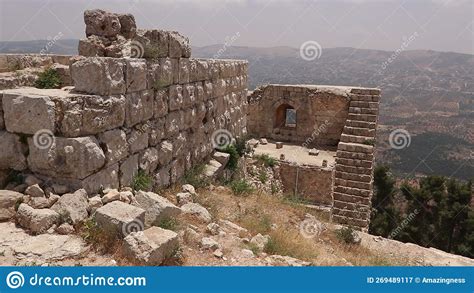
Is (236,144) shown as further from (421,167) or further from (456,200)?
(421,167)

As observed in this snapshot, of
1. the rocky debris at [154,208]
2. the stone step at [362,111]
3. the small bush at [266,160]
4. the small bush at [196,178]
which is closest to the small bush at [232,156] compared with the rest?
the small bush at [196,178]

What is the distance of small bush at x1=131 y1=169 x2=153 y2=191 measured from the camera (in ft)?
20.2

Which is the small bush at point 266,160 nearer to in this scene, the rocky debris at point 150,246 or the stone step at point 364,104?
the stone step at point 364,104

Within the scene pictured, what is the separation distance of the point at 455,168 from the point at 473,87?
76.4 metres

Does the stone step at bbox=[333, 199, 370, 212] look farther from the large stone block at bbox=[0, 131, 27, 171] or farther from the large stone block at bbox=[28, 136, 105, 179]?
the large stone block at bbox=[0, 131, 27, 171]

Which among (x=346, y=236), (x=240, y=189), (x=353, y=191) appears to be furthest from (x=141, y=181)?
(x=353, y=191)

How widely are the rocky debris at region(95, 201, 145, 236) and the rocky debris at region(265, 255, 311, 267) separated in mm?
1582

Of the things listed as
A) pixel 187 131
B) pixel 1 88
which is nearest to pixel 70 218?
pixel 1 88

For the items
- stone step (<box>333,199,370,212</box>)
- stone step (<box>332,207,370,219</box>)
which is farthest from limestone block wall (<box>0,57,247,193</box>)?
stone step (<box>333,199,370,212</box>)

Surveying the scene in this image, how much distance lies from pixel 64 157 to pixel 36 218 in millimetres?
826

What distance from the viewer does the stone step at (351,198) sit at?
1236cm

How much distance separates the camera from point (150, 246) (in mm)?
4211

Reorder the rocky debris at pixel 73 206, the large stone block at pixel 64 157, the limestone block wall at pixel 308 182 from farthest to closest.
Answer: the limestone block wall at pixel 308 182 < the large stone block at pixel 64 157 < the rocky debris at pixel 73 206

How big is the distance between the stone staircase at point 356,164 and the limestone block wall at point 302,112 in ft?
2.19
